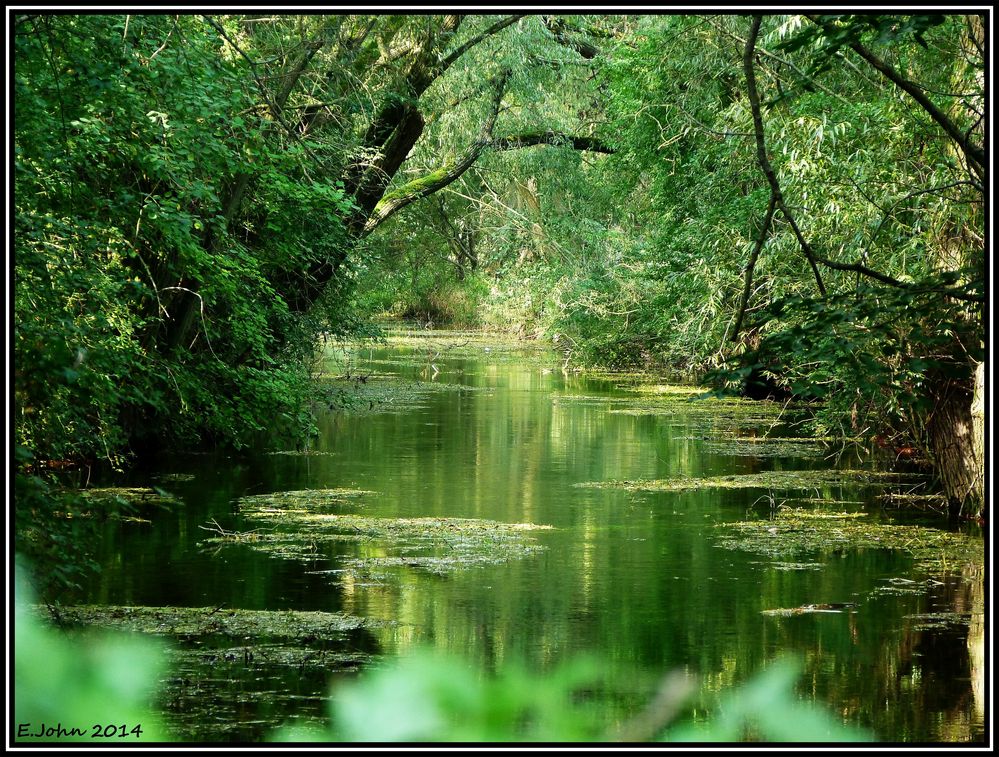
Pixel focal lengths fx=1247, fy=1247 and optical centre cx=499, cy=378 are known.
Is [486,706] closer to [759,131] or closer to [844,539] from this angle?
[759,131]

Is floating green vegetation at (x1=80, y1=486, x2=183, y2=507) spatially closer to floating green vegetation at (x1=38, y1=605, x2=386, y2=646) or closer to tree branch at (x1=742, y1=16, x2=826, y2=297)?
floating green vegetation at (x1=38, y1=605, x2=386, y2=646)

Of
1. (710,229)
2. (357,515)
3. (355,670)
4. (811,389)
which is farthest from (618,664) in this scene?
(710,229)

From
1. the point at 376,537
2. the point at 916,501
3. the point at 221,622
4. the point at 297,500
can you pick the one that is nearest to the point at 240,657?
the point at 221,622

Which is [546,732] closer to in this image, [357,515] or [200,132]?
[200,132]

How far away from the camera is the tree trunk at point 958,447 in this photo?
393 inches

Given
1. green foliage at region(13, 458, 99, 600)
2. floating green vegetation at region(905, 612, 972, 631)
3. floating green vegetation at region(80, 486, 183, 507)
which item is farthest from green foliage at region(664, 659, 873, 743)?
floating green vegetation at region(80, 486, 183, 507)

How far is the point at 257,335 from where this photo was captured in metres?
11.1

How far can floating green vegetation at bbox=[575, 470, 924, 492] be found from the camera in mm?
11977

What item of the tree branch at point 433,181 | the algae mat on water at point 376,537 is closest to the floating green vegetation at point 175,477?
the algae mat on water at point 376,537

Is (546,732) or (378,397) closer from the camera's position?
(546,732)

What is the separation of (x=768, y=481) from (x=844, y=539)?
2.57 metres

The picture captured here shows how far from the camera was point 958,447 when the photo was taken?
33.8 feet

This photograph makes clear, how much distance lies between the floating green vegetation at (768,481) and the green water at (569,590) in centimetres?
23

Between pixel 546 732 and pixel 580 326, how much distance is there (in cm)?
2426
